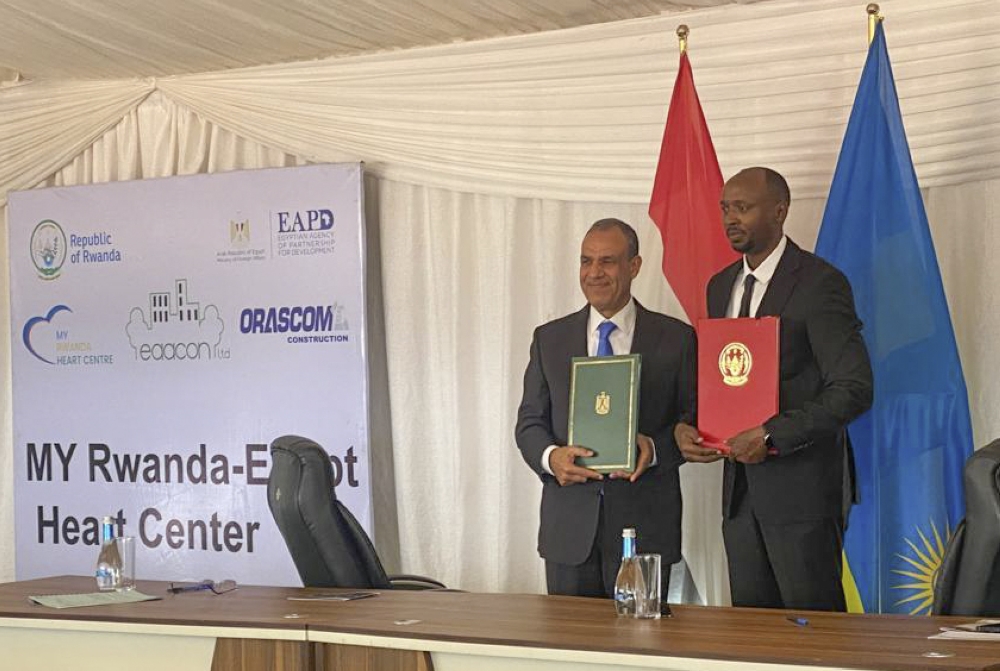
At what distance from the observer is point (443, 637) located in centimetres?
318

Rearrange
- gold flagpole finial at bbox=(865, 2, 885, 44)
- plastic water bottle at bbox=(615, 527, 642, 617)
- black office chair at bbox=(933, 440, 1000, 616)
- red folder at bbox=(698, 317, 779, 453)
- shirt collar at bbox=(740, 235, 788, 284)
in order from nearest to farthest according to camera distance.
Answer: black office chair at bbox=(933, 440, 1000, 616)
plastic water bottle at bbox=(615, 527, 642, 617)
red folder at bbox=(698, 317, 779, 453)
shirt collar at bbox=(740, 235, 788, 284)
gold flagpole finial at bbox=(865, 2, 885, 44)

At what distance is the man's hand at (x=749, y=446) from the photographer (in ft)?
14.1

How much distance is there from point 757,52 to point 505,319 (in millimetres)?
1563

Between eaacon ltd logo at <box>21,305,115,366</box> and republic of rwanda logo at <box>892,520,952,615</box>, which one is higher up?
eaacon ltd logo at <box>21,305,115,366</box>

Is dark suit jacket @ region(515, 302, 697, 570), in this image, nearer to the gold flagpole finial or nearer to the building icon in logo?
the gold flagpole finial

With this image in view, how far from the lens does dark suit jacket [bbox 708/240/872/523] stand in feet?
13.9

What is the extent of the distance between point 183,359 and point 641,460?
288cm

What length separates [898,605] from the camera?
4867mm

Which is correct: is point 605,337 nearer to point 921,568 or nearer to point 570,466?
point 570,466

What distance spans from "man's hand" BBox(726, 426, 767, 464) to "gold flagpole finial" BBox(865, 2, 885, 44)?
1576mm

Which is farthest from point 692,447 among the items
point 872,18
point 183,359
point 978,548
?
point 183,359

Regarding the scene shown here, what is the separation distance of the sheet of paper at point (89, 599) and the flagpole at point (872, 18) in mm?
3051

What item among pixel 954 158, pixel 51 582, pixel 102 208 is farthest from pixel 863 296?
pixel 102 208

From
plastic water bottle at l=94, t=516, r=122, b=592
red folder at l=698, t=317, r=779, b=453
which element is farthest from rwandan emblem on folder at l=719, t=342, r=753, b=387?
plastic water bottle at l=94, t=516, r=122, b=592
